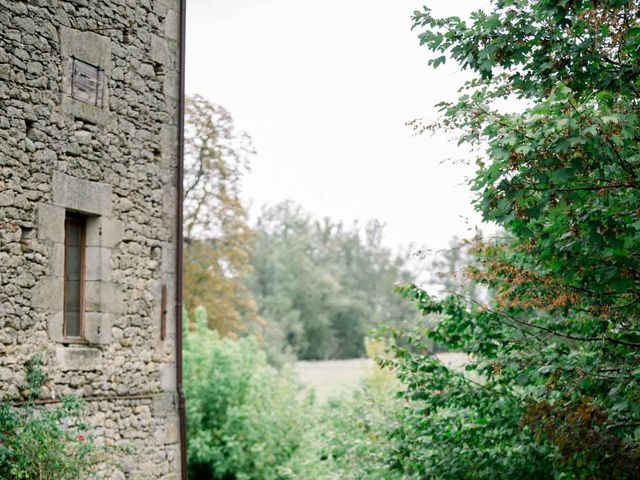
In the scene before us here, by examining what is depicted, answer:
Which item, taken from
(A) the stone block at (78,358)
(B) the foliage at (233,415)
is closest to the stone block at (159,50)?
(A) the stone block at (78,358)

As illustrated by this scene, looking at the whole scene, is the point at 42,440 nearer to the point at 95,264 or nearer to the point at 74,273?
the point at 74,273

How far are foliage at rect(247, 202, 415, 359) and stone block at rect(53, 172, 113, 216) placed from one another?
31915 mm

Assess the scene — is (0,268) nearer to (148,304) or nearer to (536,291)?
(148,304)

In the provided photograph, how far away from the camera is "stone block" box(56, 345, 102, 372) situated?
8.75 m

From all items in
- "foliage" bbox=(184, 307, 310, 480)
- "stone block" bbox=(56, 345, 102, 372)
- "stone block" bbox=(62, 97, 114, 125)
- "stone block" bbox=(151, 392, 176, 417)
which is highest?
"stone block" bbox=(62, 97, 114, 125)

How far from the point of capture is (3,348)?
26.7 ft

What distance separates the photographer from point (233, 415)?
1994cm

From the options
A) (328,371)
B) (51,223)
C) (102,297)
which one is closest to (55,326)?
(102,297)

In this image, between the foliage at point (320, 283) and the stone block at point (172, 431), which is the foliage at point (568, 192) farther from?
the foliage at point (320, 283)

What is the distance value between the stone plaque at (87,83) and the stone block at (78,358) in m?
2.53

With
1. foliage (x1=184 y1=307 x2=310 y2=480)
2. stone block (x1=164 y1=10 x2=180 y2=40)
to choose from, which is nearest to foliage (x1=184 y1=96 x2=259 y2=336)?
foliage (x1=184 y1=307 x2=310 y2=480)

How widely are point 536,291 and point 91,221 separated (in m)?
4.58

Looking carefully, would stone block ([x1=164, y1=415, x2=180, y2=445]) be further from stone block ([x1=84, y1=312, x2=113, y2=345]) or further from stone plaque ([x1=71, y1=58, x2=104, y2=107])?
stone plaque ([x1=71, y1=58, x2=104, y2=107])

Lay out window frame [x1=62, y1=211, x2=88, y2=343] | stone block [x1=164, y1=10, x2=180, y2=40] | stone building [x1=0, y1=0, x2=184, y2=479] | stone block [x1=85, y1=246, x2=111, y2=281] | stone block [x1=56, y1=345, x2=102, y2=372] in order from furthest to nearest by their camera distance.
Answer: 1. stone block [x1=164, y1=10, x2=180, y2=40]
2. stone block [x1=85, y1=246, x2=111, y2=281]
3. window frame [x1=62, y1=211, x2=88, y2=343]
4. stone block [x1=56, y1=345, x2=102, y2=372]
5. stone building [x1=0, y1=0, x2=184, y2=479]
